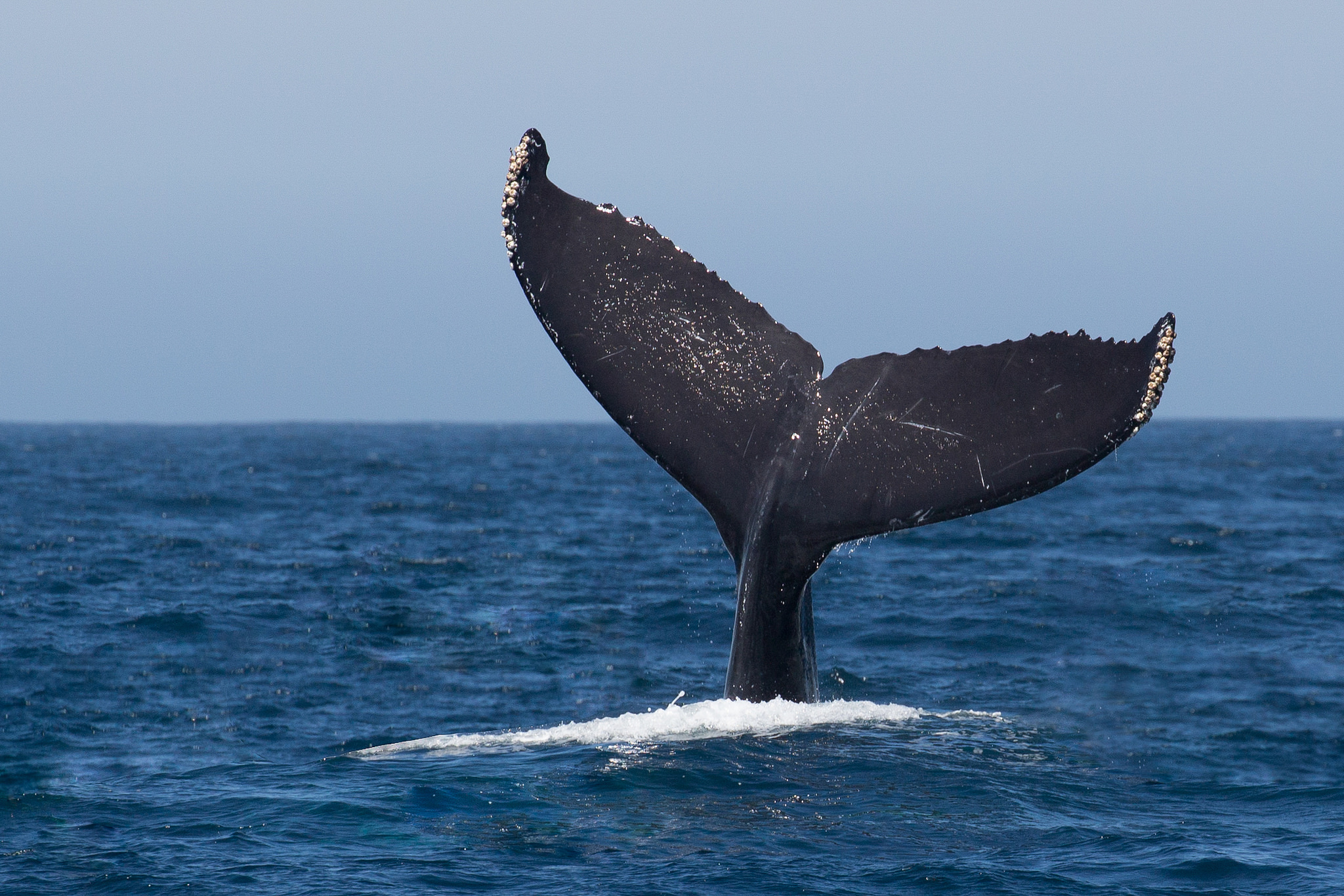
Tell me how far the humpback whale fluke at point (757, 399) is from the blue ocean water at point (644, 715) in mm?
1340

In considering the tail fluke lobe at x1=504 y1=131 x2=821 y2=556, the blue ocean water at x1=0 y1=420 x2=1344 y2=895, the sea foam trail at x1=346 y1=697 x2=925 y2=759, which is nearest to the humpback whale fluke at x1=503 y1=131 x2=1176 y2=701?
the tail fluke lobe at x1=504 y1=131 x2=821 y2=556

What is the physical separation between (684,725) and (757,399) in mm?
2289

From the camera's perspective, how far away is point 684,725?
889 centimetres

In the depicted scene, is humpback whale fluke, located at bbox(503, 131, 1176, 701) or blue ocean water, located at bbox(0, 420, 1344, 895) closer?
blue ocean water, located at bbox(0, 420, 1344, 895)

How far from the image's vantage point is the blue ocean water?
22.6 feet

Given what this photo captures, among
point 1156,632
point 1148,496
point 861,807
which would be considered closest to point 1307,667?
point 1156,632

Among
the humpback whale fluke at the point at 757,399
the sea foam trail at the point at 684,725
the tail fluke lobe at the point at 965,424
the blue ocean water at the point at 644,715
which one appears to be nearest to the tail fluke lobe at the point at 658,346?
the humpback whale fluke at the point at 757,399

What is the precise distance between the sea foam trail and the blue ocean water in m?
0.03

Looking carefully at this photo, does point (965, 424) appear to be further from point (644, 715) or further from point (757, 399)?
point (644, 715)

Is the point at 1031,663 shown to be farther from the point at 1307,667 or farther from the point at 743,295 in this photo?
the point at 743,295

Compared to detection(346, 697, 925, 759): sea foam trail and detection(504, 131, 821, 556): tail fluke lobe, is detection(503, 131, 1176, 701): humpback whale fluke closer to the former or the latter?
detection(504, 131, 821, 556): tail fluke lobe

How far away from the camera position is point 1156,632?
15.3 meters

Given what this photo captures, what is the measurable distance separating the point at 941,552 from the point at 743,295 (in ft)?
51.4

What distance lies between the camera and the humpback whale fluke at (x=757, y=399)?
7.09m
